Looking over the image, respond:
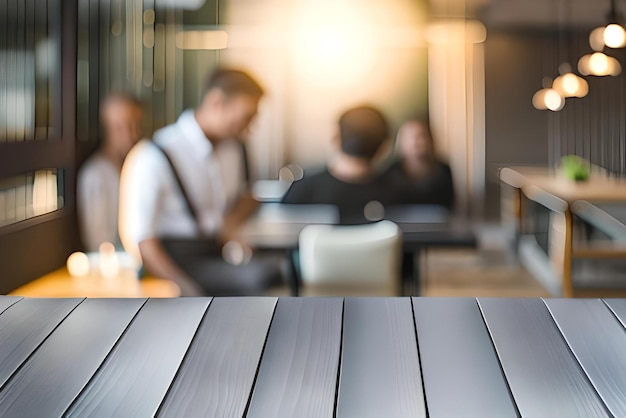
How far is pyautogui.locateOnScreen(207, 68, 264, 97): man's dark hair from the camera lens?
3.40m

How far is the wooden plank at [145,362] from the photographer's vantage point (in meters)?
0.64

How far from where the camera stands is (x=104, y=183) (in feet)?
13.9

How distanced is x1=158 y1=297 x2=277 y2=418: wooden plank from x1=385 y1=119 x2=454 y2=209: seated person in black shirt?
337 centimetres

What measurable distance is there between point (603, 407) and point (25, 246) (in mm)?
3238

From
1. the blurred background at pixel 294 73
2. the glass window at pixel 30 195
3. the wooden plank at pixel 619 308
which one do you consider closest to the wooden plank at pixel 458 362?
the wooden plank at pixel 619 308

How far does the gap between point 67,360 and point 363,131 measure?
2987 mm

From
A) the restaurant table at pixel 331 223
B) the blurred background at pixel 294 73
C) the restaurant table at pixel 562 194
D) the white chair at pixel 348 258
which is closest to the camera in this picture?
the white chair at pixel 348 258

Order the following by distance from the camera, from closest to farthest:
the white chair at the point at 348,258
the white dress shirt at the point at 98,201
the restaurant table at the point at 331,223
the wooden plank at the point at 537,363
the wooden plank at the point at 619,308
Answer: the wooden plank at the point at 537,363 → the wooden plank at the point at 619,308 → the white chair at the point at 348,258 → the restaurant table at the point at 331,223 → the white dress shirt at the point at 98,201

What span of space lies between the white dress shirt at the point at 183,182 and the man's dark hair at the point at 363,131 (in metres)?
0.49

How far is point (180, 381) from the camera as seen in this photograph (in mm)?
681

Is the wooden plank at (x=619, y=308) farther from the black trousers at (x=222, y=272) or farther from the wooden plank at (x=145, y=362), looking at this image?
the black trousers at (x=222, y=272)

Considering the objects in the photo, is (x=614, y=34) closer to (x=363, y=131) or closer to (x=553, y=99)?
(x=363, y=131)

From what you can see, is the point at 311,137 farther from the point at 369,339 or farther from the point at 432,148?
the point at 369,339

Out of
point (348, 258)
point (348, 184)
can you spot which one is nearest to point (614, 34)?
point (348, 184)
